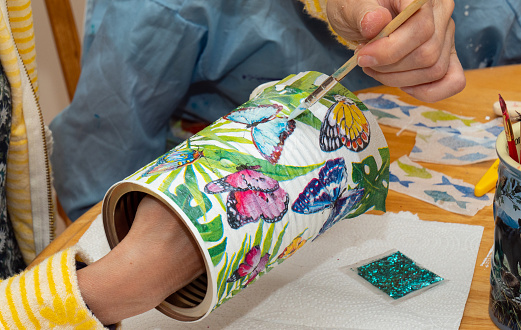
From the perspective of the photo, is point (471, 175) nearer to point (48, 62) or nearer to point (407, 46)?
point (407, 46)

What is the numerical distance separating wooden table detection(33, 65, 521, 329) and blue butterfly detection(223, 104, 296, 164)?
0.18m

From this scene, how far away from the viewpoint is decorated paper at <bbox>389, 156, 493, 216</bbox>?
52 centimetres

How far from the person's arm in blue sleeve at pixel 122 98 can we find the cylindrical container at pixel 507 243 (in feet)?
1.71

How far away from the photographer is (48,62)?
1366mm

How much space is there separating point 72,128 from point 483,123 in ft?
1.91

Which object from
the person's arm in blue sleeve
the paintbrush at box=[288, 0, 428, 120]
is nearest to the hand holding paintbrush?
the paintbrush at box=[288, 0, 428, 120]

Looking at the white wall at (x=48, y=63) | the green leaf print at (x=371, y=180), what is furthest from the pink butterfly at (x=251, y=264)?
the white wall at (x=48, y=63)

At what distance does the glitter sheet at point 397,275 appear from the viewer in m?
0.43

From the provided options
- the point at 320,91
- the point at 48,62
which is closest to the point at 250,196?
the point at 320,91

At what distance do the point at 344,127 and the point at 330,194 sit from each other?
0.06m

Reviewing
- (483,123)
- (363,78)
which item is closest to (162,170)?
(483,123)

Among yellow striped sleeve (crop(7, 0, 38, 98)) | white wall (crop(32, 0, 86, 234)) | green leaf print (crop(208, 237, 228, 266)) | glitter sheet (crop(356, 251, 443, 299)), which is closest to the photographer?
green leaf print (crop(208, 237, 228, 266))

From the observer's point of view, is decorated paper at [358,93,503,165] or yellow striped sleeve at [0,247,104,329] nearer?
yellow striped sleeve at [0,247,104,329]

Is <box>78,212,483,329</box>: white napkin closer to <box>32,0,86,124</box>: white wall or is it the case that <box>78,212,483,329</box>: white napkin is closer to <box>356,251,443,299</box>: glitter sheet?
<box>356,251,443,299</box>: glitter sheet
